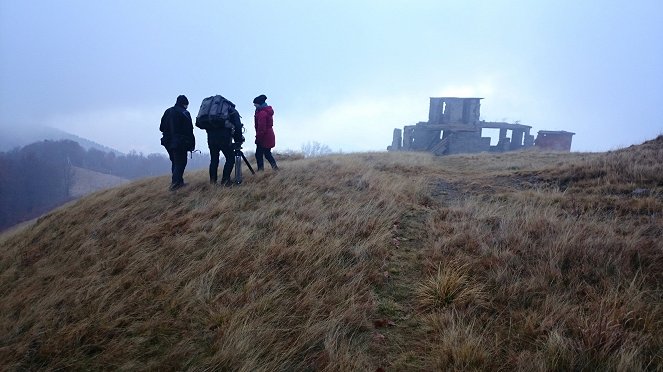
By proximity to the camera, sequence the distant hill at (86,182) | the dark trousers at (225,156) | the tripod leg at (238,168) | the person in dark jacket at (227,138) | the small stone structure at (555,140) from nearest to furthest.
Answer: the person in dark jacket at (227,138)
the dark trousers at (225,156)
the tripod leg at (238,168)
the small stone structure at (555,140)
the distant hill at (86,182)

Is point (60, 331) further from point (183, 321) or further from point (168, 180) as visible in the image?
point (168, 180)

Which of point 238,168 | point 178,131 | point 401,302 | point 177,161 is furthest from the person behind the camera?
point 238,168

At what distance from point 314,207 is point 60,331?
3.66 metres

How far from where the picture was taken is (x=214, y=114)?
278 inches

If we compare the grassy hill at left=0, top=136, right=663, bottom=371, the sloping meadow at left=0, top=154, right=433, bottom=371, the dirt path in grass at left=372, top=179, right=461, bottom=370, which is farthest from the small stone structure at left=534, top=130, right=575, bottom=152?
the dirt path in grass at left=372, top=179, right=461, bottom=370

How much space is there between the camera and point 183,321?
3.06 metres

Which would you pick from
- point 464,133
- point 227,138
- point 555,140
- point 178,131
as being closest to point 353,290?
point 227,138

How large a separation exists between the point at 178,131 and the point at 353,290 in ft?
19.7

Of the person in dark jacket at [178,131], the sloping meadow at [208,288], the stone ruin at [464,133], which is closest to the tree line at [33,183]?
the stone ruin at [464,133]

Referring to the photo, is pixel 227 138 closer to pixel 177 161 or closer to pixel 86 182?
pixel 177 161

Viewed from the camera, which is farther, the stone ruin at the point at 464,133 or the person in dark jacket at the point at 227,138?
the stone ruin at the point at 464,133

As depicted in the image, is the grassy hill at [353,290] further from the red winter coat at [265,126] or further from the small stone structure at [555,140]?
the small stone structure at [555,140]

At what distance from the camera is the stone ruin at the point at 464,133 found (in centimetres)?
3328

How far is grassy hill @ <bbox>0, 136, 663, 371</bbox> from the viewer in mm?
2533
